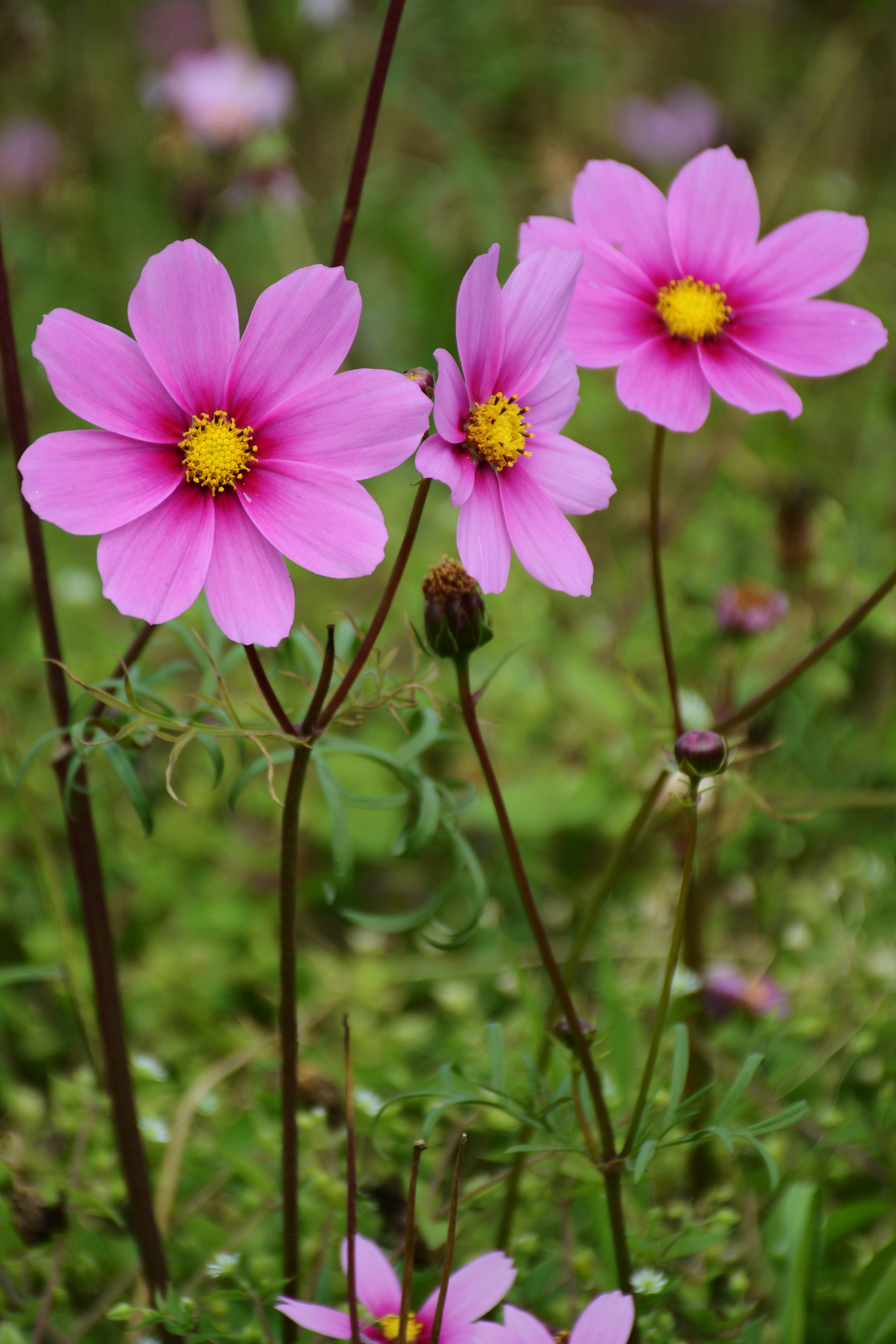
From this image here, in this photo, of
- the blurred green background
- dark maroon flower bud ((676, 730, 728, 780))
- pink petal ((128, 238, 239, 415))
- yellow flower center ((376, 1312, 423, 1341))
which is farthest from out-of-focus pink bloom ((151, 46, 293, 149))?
yellow flower center ((376, 1312, 423, 1341))

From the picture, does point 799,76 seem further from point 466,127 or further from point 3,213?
point 3,213

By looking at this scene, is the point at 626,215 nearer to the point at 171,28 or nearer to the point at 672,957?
the point at 672,957

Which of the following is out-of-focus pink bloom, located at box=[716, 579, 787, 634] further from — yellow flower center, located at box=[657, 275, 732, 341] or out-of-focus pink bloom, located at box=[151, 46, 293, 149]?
out-of-focus pink bloom, located at box=[151, 46, 293, 149]

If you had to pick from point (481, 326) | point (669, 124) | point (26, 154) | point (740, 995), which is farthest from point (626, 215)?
point (669, 124)

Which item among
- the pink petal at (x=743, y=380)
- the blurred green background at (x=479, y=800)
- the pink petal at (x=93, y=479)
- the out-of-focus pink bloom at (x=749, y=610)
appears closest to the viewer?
the pink petal at (x=93, y=479)

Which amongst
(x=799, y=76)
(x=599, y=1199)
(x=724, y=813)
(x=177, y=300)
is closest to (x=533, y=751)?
(x=724, y=813)

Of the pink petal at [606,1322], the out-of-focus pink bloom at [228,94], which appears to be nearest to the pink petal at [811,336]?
the pink petal at [606,1322]

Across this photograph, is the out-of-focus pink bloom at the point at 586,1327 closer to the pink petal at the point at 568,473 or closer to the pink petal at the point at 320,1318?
the pink petal at the point at 320,1318
